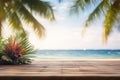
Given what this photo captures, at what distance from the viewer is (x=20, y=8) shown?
11.1 meters

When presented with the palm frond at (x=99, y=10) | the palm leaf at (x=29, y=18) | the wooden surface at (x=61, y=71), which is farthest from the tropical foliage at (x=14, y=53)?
the palm frond at (x=99, y=10)

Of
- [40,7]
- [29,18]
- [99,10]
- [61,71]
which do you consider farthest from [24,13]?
[61,71]

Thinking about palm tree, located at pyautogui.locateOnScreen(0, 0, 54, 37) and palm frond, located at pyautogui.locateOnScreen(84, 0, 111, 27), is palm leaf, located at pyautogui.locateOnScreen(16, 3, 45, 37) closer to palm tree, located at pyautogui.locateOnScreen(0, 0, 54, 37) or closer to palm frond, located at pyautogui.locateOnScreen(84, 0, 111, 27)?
palm tree, located at pyautogui.locateOnScreen(0, 0, 54, 37)

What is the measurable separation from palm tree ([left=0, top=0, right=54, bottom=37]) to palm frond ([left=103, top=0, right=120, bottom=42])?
6.41ft

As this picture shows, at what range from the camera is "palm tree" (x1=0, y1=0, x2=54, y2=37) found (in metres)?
10.7

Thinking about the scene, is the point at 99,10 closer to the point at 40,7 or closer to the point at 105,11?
the point at 105,11

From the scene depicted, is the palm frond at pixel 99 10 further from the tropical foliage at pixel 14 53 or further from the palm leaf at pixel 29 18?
the tropical foliage at pixel 14 53

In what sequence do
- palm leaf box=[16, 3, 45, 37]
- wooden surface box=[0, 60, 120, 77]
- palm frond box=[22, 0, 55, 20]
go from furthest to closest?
palm leaf box=[16, 3, 45, 37] → palm frond box=[22, 0, 55, 20] → wooden surface box=[0, 60, 120, 77]

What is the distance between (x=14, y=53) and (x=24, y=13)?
2.75m

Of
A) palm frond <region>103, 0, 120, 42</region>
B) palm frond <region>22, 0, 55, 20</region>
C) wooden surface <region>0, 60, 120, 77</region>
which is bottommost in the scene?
wooden surface <region>0, 60, 120, 77</region>

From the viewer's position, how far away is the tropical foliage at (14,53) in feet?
27.4

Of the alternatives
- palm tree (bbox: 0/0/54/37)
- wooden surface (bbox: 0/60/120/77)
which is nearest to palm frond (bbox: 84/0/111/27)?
palm tree (bbox: 0/0/54/37)

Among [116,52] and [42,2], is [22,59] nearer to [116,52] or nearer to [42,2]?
[42,2]

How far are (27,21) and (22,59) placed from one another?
2.91m
